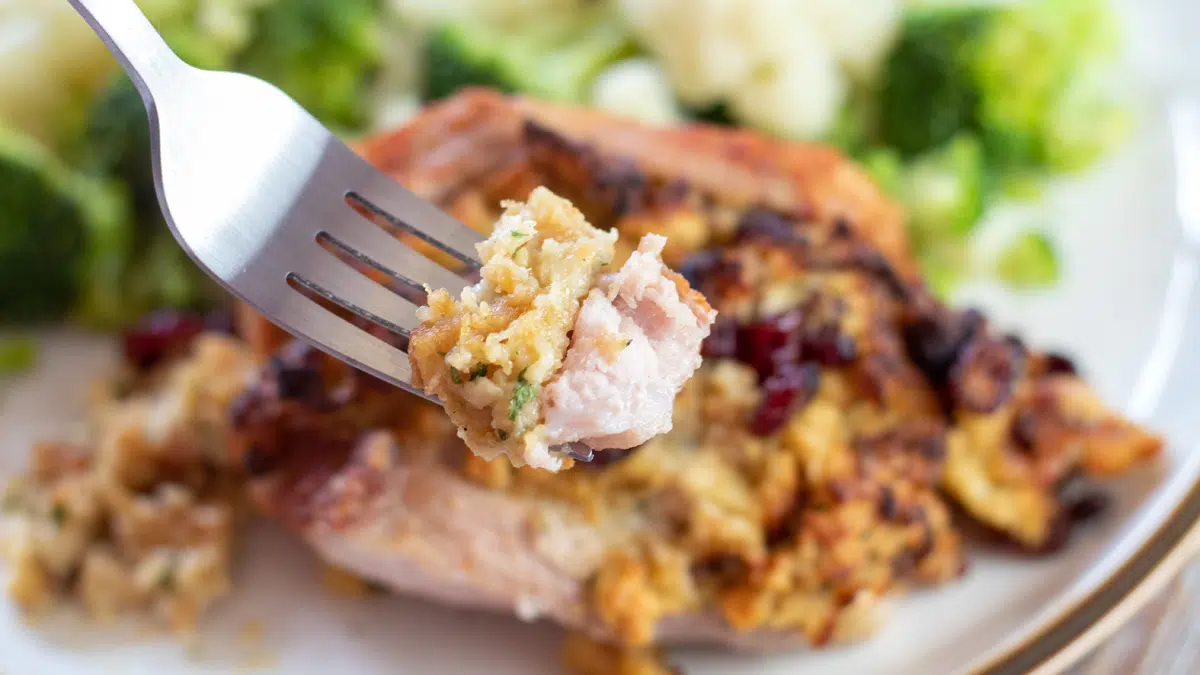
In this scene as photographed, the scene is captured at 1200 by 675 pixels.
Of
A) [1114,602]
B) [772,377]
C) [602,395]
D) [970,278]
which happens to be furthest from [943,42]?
[602,395]

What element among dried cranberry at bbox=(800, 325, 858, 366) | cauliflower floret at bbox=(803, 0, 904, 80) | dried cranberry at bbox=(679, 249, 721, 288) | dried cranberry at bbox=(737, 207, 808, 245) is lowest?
dried cranberry at bbox=(800, 325, 858, 366)

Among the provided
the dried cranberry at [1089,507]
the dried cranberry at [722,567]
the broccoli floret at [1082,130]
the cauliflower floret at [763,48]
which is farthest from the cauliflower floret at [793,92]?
the dried cranberry at [722,567]

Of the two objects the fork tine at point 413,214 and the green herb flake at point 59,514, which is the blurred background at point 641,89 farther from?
the fork tine at point 413,214

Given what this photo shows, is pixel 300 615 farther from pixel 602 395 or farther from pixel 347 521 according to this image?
pixel 602 395

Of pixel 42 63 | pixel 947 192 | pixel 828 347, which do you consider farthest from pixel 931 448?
pixel 42 63

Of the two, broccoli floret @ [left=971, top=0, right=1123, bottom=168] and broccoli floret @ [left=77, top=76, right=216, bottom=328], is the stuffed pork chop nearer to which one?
broccoli floret @ [left=77, top=76, right=216, bottom=328]

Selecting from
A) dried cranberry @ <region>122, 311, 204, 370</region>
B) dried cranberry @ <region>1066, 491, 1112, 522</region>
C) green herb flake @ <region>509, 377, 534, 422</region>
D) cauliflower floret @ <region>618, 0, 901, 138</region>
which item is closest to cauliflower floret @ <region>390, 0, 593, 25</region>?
cauliflower floret @ <region>618, 0, 901, 138</region>
